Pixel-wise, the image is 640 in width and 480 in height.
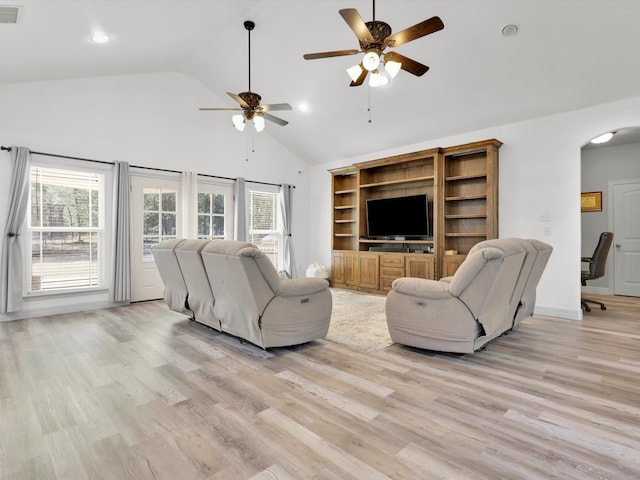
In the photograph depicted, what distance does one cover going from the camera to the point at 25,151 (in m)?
4.59

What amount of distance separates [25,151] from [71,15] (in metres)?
2.25

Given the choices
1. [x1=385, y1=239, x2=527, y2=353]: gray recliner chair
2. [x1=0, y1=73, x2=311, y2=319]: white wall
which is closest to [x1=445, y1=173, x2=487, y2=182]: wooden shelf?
[x1=385, y1=239, x2=527, y2=353]: gray recliner chair

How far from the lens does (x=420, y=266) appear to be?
5.77 m

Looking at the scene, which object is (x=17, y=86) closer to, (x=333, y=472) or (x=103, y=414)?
(x=103, y=414)

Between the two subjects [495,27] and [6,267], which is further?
[6,267]

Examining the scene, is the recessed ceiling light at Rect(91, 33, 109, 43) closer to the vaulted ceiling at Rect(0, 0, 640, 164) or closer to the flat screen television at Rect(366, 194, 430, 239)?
the vaulted ceiling at Rect(0, 0, 640, 164)

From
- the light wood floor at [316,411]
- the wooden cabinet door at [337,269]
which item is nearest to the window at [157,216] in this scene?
the light wood floor at [316,411]

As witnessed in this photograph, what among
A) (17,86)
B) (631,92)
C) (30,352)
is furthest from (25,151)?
(631,92)

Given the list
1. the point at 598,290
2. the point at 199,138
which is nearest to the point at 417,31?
the point at 199,138

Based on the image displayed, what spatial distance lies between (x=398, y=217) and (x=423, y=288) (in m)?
3.43

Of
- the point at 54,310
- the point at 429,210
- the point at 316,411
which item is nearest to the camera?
the point at 316,411

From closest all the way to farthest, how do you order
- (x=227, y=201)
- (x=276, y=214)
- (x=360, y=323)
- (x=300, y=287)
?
(x=300, y=287) → (x=360, y=323) → (x=227, y=201) → (x=276, y=214)

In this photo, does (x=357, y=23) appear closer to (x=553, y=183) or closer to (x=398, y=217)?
(x=553, y=183)

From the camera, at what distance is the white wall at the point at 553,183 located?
4.56 m
